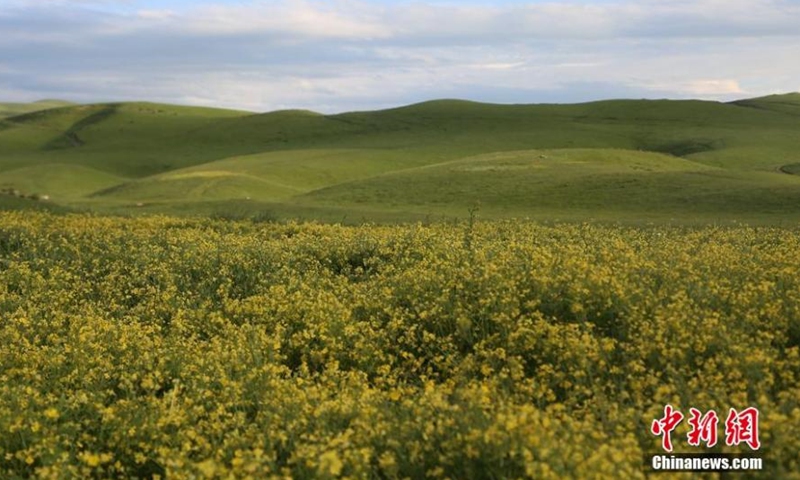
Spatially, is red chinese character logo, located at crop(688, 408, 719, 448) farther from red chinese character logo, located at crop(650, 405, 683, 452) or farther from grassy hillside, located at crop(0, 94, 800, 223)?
grassy hillside, located at crop(0, 94, 800, 223)

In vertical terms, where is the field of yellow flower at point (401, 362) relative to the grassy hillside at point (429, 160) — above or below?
below

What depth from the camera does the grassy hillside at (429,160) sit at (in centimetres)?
3097

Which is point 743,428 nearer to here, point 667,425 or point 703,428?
point 703,428

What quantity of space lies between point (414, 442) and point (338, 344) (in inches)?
133

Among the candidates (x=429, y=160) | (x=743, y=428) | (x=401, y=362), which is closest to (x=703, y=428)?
(x=743, y=428)

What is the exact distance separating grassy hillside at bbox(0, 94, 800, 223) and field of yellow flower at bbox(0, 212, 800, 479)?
14.2 metres

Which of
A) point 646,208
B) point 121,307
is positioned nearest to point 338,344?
point 121,307

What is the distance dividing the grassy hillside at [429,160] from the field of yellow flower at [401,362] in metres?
14.2

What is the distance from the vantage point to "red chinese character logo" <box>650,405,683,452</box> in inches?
229

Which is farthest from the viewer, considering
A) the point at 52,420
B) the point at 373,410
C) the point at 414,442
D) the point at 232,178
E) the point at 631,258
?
the point at 232,178

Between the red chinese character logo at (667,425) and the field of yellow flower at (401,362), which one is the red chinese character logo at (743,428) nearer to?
the field of yellow flower at (401,362)

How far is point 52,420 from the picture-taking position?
7.48 m

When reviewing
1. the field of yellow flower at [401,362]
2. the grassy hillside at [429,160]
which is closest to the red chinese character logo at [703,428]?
the field of yellow flower at [401,362]

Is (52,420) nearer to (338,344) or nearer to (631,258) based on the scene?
(338,344)
